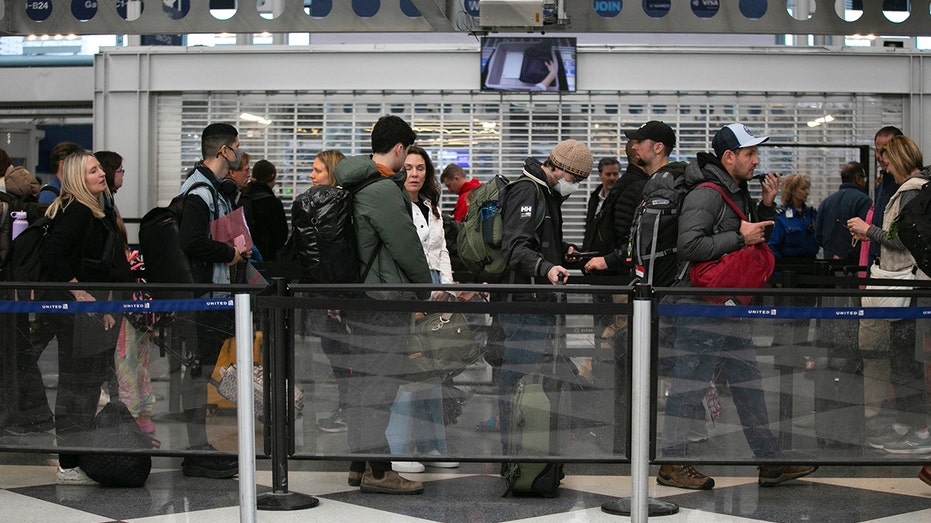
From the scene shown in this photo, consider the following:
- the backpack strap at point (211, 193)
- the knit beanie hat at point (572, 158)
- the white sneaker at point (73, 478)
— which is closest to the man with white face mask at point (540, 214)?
the knit beanie hat at point (572, 158)

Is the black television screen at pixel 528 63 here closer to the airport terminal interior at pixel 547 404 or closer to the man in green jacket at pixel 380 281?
the airport terminal interior at pixel 547 404

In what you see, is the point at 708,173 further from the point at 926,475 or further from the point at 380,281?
the point at 926,475

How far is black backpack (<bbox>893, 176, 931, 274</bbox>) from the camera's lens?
221 inches

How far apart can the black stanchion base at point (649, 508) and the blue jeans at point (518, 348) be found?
0.60m

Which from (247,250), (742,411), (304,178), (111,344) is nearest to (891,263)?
(742,411)

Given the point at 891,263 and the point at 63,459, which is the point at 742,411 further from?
the point at 63,459

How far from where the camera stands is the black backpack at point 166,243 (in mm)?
6184

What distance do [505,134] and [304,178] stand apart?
2.19 metres

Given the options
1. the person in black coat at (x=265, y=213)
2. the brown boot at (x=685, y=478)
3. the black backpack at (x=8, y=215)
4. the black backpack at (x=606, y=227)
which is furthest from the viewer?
the person in black coat at (x=265, y=213)

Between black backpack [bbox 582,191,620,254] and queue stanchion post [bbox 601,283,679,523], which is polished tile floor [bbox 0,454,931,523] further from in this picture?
black backpack [bbox 582,191,620,254]

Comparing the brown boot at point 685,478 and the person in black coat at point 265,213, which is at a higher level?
the person in black coat at point 265,213

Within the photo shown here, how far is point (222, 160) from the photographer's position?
20.6ft

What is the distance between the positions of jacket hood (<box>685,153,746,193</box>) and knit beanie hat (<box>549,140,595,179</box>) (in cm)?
53

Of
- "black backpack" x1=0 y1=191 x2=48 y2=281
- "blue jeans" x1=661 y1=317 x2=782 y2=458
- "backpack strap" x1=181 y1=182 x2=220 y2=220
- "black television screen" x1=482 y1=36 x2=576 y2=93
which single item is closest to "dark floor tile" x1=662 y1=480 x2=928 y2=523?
"blue jeans" x1=661 y1=317 x2=782 y2=458
